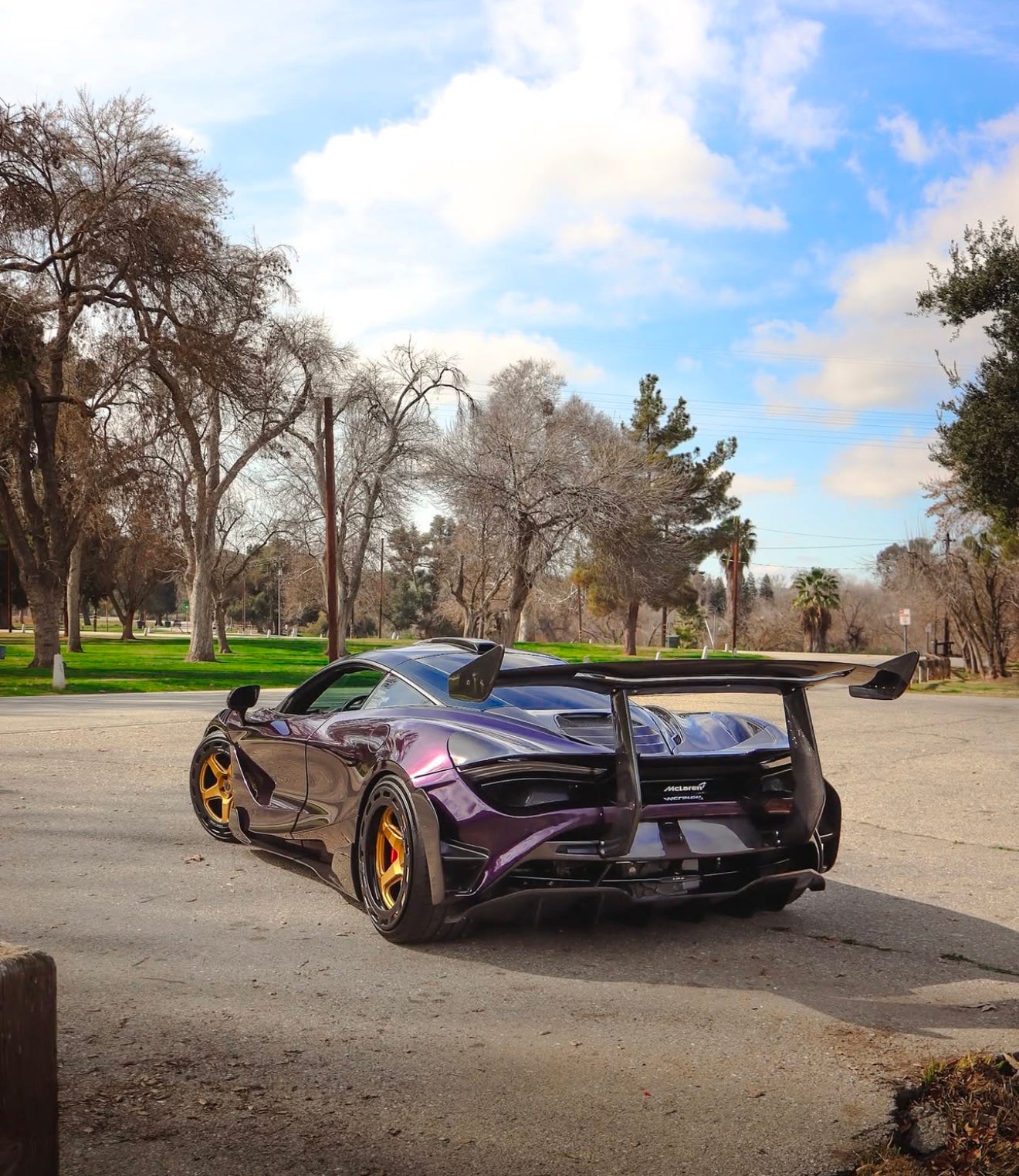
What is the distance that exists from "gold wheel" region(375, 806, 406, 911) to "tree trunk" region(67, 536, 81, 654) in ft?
130

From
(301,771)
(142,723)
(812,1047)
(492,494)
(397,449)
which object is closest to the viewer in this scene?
(812,1047)

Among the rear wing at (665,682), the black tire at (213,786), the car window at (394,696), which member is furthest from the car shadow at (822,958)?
the black tire at (213,786)

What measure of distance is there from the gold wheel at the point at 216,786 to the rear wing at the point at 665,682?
2857 millimetres

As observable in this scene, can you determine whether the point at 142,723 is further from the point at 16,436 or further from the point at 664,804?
the point at 16,436

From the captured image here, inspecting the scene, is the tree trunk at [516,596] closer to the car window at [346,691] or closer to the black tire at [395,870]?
the car window at [346,691]

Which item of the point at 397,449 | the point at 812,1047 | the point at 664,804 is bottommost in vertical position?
the point at 812,1047

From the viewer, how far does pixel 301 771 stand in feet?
20.0

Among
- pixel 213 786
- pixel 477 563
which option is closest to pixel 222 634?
pixel 477 563

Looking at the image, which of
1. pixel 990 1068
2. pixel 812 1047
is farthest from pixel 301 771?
pixel 990 1068

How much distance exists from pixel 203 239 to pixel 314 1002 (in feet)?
88.1

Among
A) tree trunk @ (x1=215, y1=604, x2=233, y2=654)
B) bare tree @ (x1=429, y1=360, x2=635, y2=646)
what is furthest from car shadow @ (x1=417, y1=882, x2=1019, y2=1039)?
tree trunk @ (x1=215, y1=604, x2=233, y2=654)

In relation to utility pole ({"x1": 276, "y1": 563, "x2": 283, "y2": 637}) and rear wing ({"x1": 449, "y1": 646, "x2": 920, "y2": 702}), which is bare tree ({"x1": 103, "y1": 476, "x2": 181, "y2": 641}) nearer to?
rear wing ({"x1": 449, "y1": 646, "x2": 920, "y2": 702})

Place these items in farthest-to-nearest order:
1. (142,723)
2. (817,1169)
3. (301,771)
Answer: (142,723), (301,771), (817,1169)

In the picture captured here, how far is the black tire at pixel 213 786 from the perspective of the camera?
7.21 metres
